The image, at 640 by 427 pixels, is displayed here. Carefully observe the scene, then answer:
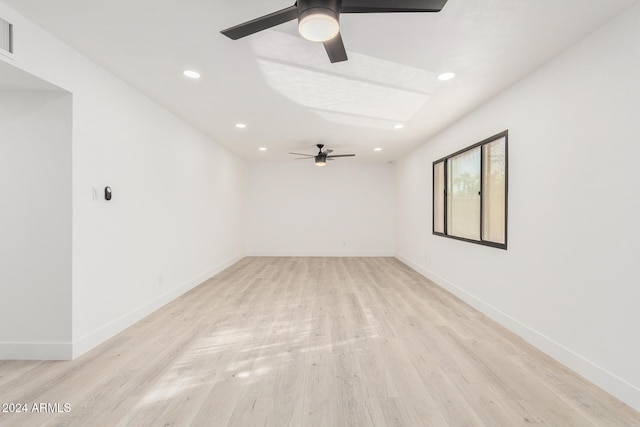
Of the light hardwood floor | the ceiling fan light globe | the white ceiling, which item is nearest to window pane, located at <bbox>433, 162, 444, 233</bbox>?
the white ceiling

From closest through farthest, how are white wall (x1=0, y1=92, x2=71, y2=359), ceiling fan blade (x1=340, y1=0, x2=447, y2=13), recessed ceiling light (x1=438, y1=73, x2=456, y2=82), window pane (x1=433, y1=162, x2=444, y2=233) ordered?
ceiling fan blade (x1=340, y1=0, x2=447, y2=13) → white wall (x1=0, y1=92, x2=71, y2=359) → recessed ceiling light (x1=438, y1=73, x2=456, y2=82) → window pane (x1=433, y1=162, x2=444, y2=233)

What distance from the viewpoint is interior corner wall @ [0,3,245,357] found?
2.53 meters

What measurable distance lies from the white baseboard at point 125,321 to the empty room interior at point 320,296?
24 mm

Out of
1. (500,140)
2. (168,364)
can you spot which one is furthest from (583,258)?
(168,364)

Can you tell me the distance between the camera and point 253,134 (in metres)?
5.21

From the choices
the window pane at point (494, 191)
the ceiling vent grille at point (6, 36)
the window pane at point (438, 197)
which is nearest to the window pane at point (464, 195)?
the window pane at point (494, 191)

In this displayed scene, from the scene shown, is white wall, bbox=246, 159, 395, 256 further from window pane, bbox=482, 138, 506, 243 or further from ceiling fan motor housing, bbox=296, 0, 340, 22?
ceiling fan motor housing, bbox=296, 0, 340, 22

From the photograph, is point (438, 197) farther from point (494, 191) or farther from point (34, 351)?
point (34, 351)

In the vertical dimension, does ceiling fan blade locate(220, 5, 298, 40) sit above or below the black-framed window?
above

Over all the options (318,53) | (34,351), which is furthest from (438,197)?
(34,351)

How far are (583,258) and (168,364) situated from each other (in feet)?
11.4

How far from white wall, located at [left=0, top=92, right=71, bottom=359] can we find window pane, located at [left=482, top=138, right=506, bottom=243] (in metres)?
4.38

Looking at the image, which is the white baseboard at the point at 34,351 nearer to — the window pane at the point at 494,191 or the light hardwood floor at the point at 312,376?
the light hardwood floor at the point at 312,376

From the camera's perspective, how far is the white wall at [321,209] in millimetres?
8305
